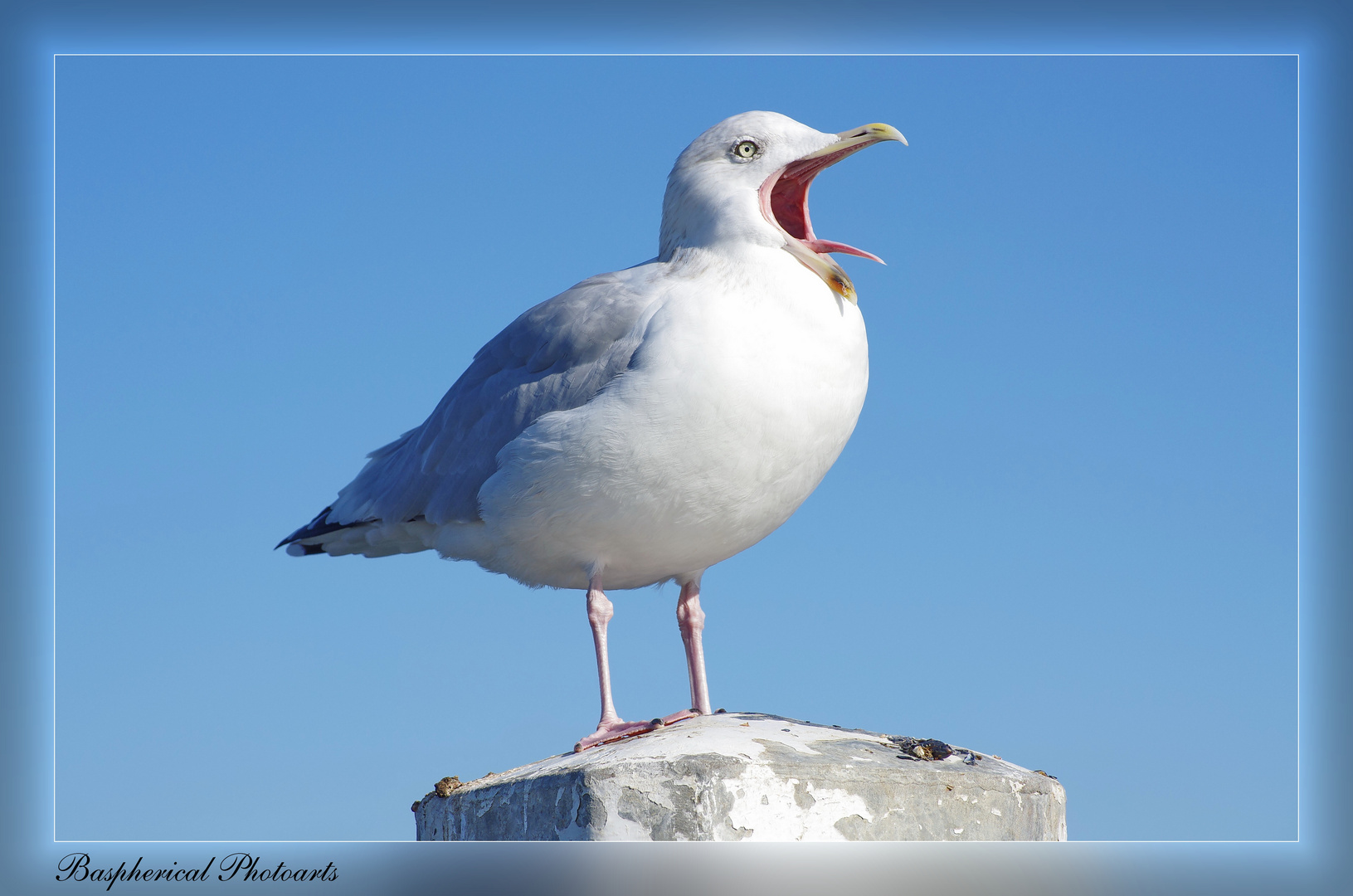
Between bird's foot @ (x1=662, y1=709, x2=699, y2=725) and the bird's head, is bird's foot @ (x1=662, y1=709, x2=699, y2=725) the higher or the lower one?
the lower one

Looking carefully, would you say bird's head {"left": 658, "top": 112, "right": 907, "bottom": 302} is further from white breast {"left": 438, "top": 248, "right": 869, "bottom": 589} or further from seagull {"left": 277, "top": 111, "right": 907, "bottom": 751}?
white breast {"left": 438, "top": 248, "right": 869, "bottom": 589}

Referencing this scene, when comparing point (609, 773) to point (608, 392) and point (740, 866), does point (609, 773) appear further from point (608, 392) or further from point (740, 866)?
point (608, 392)

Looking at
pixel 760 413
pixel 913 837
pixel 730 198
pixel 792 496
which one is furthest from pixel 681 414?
pixel 913 837

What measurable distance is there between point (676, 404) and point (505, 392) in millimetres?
1400

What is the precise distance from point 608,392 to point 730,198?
1.47 meters

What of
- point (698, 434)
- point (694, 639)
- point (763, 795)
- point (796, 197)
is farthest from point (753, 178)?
point (763, 795)

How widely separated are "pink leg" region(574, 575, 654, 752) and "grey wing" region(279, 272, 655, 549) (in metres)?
0.94

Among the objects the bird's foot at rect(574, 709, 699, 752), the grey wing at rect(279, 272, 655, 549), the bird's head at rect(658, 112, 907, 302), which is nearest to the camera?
the bird's foot at rect(574, 709, 699, 752)

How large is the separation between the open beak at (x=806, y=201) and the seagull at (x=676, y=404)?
0.04 ft

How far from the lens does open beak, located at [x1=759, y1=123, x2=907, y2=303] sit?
7.94 m

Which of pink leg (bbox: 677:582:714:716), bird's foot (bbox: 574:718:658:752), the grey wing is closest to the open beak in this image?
the grey wing

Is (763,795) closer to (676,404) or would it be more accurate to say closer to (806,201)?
(676,404)

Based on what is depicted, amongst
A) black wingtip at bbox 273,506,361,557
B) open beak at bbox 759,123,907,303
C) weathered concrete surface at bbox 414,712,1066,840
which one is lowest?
weathered concrete surface at bbox 414,712,1066,840

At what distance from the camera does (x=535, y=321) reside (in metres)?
8.20
